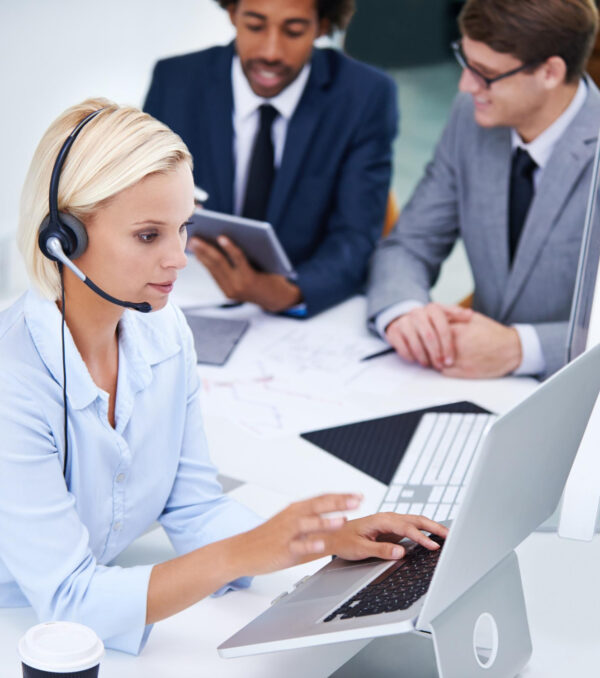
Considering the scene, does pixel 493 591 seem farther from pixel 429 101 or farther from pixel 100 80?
pixel 429 101

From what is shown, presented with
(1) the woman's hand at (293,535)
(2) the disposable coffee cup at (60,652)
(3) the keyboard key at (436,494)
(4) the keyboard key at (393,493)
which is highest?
(1) the woman's hand at (293,535)

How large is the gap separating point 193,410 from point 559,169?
1.15 meters

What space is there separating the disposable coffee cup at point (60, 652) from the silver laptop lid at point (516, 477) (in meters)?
0.32

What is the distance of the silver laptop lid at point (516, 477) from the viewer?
2.93ft

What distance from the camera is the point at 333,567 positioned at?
3.84ft

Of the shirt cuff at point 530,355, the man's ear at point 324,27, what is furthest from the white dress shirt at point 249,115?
the shirt cuff at point 530,355

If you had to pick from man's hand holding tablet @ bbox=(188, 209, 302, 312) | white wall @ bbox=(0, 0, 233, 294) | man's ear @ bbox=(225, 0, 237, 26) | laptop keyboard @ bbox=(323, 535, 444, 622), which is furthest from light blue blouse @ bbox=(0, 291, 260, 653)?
white wall @ bbox=(0, 0, 233, 294)

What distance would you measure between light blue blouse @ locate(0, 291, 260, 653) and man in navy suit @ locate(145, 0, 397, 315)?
109 centimetres

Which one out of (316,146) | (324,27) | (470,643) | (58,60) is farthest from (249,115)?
(470,643)

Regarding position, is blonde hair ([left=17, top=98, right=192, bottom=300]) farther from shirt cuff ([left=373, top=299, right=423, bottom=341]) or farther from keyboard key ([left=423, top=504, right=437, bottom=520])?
shirt cuff ([left=373, top=299, right=423, bottom=341])

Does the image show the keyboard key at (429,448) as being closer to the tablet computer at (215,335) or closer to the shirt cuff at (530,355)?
the shirt cuff at (530,355)

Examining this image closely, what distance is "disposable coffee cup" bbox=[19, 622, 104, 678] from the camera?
91 centimetres

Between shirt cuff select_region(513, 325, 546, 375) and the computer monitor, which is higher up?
the computer monitor

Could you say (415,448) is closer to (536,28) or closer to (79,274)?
(79,274)
